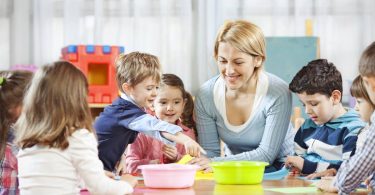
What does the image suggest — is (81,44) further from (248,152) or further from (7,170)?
(7,170)

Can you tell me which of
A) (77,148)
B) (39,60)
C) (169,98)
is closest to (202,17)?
(39,60)

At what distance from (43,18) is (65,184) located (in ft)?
11.2

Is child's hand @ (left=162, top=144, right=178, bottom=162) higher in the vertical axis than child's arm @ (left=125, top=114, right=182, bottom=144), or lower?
lower

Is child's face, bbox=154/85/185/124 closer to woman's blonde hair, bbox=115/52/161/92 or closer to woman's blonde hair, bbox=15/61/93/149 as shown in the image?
woman's blonde hair, bbox=115/52/161/92

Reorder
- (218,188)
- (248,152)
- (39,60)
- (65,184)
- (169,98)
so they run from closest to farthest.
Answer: (65,184) < (218,188) < (248,152) < (169,98) < (39,60)

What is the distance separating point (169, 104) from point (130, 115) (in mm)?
679

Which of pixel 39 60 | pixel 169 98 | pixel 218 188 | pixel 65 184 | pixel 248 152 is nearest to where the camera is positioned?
pixel 65 184

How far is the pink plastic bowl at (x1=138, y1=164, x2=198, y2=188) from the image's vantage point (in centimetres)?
215

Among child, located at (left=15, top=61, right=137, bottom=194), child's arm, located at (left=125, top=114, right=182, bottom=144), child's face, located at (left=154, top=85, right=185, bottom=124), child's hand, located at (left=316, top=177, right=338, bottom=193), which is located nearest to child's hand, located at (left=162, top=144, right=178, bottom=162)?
child's face, located at (left=154, top=85, right=185, bottom=124)

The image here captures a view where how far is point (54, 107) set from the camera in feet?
5.98

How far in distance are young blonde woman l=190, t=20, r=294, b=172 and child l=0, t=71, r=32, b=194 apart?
2.38 feet

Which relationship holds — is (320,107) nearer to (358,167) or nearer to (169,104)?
(169,104)

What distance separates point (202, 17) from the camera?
5.09 meters

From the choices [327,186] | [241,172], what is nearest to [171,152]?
[241,172]
